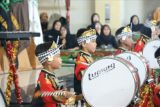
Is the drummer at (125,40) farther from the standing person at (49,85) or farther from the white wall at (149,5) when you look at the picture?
the white wall at (149,5)

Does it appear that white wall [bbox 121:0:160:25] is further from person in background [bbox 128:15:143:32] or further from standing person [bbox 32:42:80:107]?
standing person [bbox 32:42:80:107]

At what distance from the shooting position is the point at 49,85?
384 centimetres

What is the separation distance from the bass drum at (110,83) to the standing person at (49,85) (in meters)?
0.19

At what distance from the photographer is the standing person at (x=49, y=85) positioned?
3.75 m

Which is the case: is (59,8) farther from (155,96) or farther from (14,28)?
(155,96)

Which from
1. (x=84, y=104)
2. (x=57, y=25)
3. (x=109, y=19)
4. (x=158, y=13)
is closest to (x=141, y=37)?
(x=84, y=104)

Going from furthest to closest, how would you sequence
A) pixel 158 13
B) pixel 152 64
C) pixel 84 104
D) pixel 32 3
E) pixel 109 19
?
pixel 109 19 < pixel 158 13 < pixel 32 3 < pixel 152 64 < pixel 84 104

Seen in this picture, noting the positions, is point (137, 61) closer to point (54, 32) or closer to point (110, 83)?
point (110, 83)

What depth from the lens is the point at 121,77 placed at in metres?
3.77

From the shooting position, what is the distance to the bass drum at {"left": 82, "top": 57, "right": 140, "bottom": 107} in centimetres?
375

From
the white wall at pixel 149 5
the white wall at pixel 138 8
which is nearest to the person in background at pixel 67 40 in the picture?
the white wall at pixel 138 8

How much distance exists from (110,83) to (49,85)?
506 mm

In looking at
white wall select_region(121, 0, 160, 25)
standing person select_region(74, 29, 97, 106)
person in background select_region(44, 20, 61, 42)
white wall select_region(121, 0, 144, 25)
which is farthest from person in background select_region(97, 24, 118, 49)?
standing person select_region(74, 29, 97, 106)

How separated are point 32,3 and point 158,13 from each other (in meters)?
4.62
